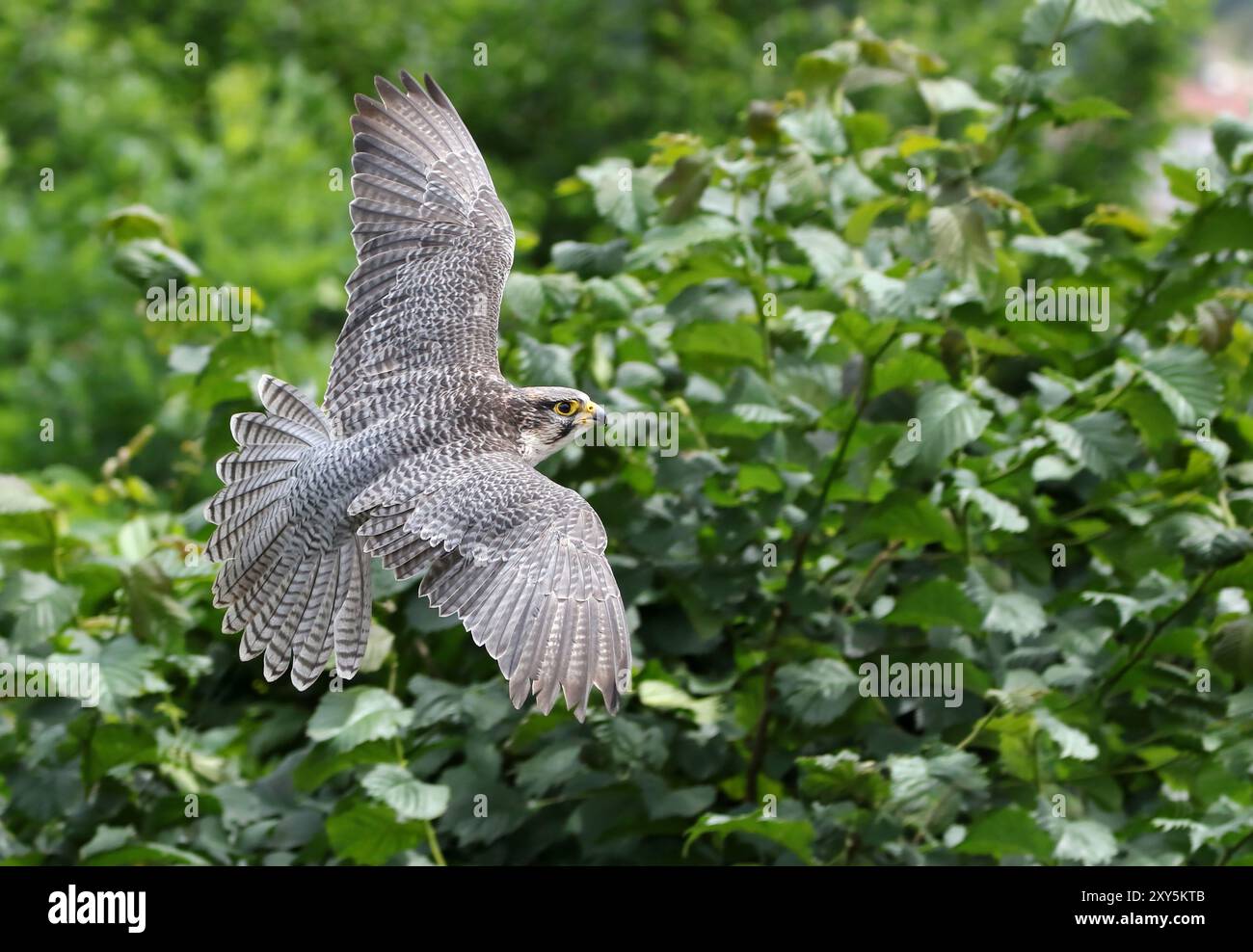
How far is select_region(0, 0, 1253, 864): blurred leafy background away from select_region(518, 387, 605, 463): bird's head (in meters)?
1.11

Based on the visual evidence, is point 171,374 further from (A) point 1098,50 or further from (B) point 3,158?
(A) point 1098,50

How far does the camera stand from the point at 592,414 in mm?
3355

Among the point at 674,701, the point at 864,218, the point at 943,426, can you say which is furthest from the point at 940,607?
the point at 864,218

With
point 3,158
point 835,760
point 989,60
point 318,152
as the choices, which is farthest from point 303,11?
point 835,760

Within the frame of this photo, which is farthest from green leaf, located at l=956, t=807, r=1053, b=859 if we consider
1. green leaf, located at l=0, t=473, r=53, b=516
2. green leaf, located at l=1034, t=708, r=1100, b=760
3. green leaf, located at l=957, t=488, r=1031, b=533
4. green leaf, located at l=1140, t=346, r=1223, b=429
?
green leaf, located at l=0, t=473, r=53, b=516

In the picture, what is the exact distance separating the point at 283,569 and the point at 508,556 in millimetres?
534

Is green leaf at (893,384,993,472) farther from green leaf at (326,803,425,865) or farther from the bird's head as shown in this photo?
green leaf at (326,803,425,865)

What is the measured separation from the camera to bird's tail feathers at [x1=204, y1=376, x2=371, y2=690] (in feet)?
10.9

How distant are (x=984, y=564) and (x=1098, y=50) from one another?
15989 millimetres

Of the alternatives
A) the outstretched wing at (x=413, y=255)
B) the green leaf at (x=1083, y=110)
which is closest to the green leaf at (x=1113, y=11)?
the green leaf at (x=1083, y=110)

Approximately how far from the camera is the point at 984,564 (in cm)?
468

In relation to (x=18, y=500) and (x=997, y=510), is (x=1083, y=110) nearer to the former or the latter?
(x=997, y=510)

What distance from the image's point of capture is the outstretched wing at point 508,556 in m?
2.95

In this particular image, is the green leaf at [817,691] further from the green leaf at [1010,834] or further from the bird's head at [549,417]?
the bird's head at [549,417]
